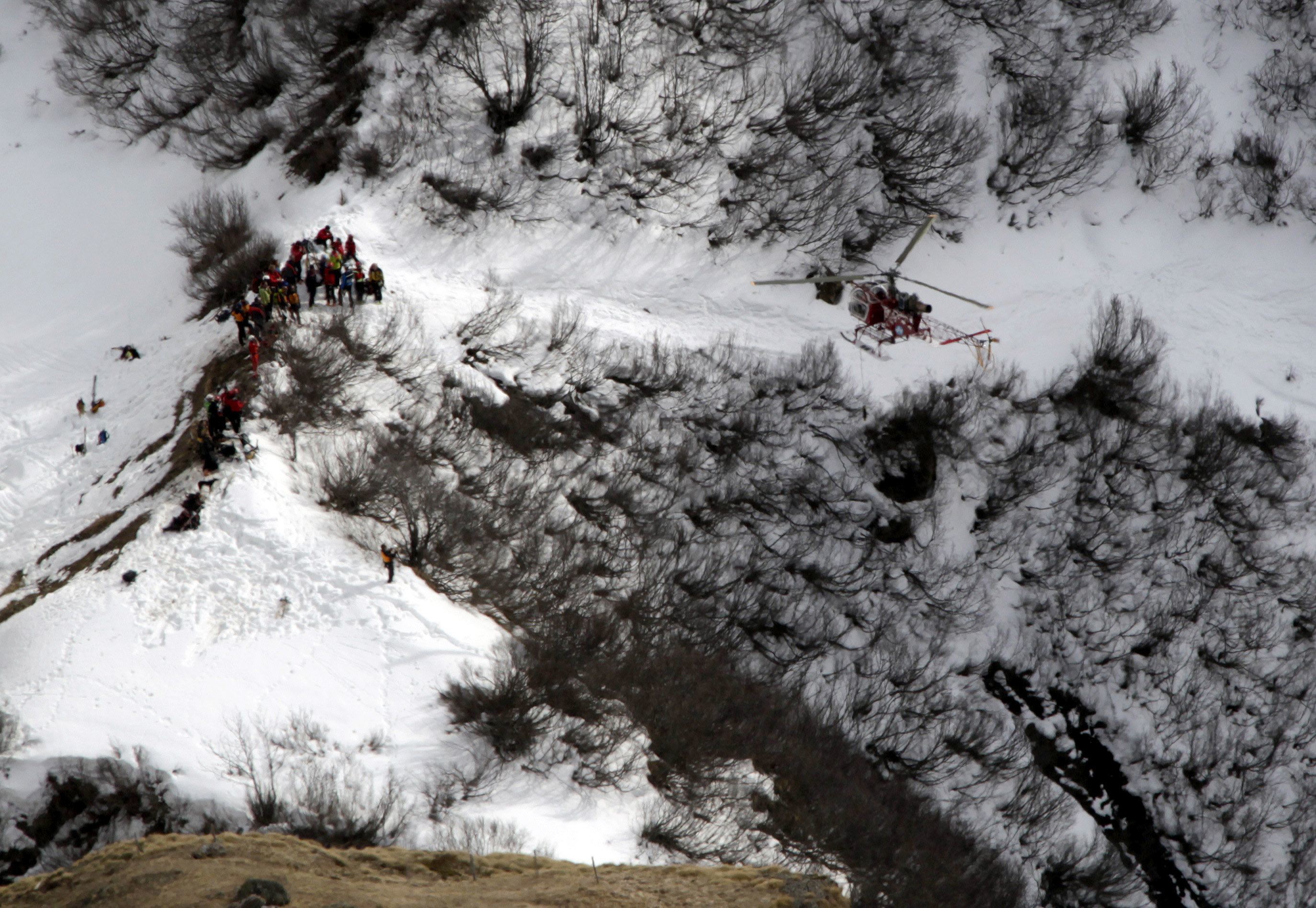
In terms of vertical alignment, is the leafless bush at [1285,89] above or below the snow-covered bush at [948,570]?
above

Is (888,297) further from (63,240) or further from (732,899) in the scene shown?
(63,240)

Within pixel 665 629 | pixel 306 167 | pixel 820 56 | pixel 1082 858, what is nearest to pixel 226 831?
pixel 665 629

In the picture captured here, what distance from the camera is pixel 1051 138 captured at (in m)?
34.5

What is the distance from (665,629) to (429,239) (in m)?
14.7

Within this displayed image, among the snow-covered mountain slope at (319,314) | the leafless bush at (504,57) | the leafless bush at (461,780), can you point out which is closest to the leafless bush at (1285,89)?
the snow-covered mountain slope at (319,314)

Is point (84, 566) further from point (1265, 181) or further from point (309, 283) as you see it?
point (1265, 181)

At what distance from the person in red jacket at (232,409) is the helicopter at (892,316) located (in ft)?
47.6

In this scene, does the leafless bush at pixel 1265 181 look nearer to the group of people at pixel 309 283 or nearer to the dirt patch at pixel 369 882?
the group of people at pixel 309 283

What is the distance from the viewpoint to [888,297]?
2981cm

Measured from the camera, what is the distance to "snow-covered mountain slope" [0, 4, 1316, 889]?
2100 cm

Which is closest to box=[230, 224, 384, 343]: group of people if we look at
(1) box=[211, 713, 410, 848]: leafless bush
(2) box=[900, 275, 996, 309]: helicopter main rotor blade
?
(1) box=[211, 713, 410, 848]: leafless bush

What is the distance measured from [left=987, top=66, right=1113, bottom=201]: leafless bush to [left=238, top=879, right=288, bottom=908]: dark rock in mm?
31929

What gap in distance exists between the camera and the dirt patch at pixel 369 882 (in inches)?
587

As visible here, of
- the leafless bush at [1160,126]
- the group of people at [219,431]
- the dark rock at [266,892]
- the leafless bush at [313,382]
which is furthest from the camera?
the leafless bush at [1160,126]
